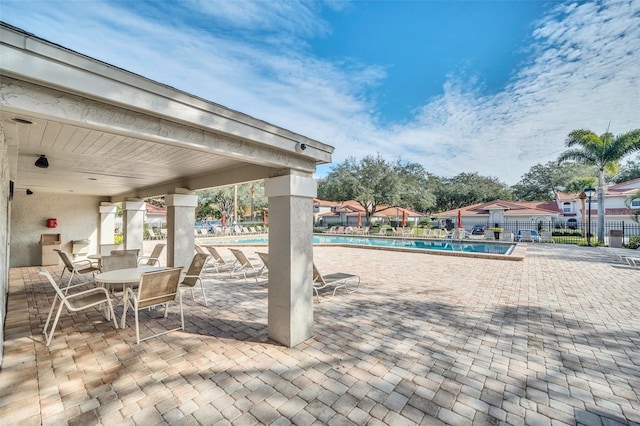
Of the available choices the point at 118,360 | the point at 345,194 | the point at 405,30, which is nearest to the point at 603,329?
the point at 118,360

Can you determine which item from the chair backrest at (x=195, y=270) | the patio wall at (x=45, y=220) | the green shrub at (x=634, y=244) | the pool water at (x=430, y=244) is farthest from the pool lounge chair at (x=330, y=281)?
the green shrub at (x=634, y=244)

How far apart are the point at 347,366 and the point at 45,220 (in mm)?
12789

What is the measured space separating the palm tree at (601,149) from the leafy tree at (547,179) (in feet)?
86.4

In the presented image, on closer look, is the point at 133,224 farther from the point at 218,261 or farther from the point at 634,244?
the point at 634,244

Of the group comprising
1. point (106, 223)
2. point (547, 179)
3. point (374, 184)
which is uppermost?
point (547, 179)

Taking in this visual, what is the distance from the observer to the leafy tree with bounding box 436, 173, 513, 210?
41438 mm

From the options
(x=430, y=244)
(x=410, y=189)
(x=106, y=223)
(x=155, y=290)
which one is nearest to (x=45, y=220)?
(x=106, y=223)

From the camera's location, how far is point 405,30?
1267cm

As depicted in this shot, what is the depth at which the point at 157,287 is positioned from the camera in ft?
13.1

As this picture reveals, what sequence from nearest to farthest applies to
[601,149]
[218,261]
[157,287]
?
1. [157,287]
2. [218,261]
3. [601,149]

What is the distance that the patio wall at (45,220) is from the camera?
9.77m

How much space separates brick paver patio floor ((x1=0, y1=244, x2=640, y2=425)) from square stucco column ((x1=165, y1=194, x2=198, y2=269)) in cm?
176

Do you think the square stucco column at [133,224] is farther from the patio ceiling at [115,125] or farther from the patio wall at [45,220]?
the patio ceiling at [115,125]

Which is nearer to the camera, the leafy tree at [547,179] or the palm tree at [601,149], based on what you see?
the palm tree at [601,149]
